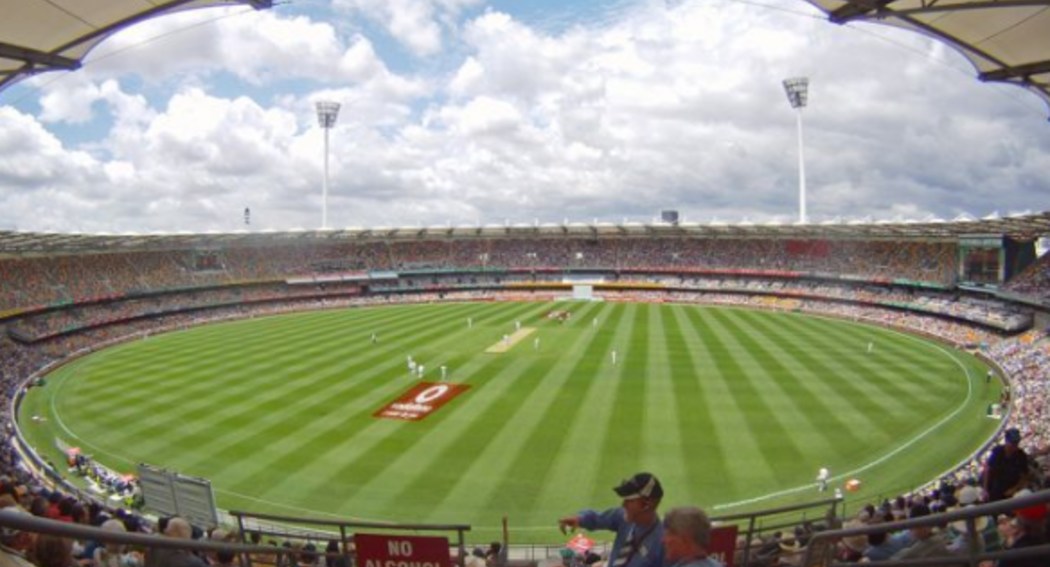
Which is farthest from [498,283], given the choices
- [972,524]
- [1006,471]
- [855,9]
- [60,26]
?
[972,524]

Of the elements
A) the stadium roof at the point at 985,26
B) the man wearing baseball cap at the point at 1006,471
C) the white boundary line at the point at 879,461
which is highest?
the stadium roof at the point at 985,26

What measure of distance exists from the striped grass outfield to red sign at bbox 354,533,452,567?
36.5 feet

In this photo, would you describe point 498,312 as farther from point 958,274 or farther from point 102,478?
point 102,478

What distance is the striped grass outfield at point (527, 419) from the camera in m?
21.3

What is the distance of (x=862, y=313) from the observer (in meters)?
57.3

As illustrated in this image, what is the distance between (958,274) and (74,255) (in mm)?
72746

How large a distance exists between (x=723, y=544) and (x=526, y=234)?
250 ft

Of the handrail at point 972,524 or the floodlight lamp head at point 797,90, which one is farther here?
the floodlight lamp head at point 797,90

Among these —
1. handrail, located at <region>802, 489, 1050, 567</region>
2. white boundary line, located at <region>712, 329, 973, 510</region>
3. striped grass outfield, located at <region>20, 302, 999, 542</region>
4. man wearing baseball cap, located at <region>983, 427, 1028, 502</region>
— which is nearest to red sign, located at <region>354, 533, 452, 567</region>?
handrail, located at <region>802, 489, 1050, 567</region>

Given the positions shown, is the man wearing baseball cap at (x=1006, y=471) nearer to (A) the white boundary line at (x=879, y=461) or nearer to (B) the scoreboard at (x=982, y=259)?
(A) the white boundary line at (x=879, y=461)

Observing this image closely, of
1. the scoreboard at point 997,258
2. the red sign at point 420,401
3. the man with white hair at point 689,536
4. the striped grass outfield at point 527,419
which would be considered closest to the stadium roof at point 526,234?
the scoreboard at point 997,258

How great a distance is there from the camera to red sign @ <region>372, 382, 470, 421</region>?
29.1m

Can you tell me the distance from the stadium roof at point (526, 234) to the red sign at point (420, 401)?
27164mm

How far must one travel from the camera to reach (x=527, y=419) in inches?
1103
